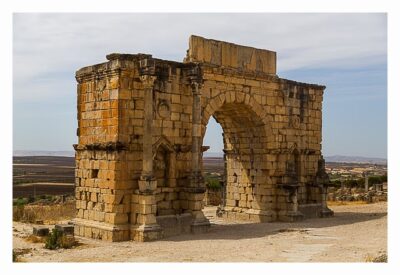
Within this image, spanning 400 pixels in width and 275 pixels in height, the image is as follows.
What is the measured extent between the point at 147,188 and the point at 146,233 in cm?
110

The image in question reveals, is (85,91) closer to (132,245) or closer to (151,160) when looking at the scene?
(151,160)

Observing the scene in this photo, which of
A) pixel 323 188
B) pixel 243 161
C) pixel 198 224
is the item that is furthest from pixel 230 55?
pixel 323 188

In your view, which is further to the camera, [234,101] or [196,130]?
[234,101]

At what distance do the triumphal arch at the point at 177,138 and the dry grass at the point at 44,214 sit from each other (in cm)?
410

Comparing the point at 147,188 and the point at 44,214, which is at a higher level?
the point at 147,188

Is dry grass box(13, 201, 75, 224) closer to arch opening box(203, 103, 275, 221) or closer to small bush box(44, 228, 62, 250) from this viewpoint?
small bush box(44, 228, 62, 250)

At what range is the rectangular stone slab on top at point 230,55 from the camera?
15.6 meters

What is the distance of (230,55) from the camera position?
16578 mm

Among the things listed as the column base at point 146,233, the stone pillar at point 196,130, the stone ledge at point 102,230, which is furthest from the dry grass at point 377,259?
the stone ledge at point 102,230

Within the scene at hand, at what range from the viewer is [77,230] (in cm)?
1441

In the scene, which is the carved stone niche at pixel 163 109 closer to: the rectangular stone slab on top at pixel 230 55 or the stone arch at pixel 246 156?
the rectangular stone slab on top at pixel 230 55

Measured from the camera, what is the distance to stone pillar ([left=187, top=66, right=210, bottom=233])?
14570 mm

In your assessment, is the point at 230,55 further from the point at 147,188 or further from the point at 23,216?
the point at 23,216

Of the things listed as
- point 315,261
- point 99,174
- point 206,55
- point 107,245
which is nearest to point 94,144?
point 99,174
